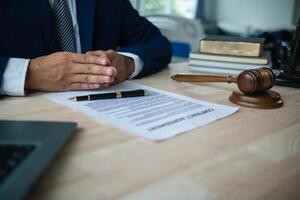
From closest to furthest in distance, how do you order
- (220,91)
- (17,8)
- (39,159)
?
(39,159)
(220,91)
(17,8)

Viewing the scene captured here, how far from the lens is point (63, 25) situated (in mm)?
1150

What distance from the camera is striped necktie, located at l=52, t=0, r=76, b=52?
3.69 ft

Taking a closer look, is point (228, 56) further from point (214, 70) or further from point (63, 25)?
point (63, 25)

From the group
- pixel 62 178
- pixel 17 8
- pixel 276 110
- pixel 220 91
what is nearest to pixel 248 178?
pixel 62 178

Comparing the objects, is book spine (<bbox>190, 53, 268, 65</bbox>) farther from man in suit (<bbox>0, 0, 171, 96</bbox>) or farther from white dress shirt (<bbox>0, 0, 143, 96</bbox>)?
white dress shirt (<bbox>0, 0, 143, 96</bbox>)

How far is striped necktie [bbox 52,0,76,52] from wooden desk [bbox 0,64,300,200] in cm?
50

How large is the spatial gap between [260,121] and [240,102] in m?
0.11

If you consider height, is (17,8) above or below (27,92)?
above

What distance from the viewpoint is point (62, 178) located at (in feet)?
1.40

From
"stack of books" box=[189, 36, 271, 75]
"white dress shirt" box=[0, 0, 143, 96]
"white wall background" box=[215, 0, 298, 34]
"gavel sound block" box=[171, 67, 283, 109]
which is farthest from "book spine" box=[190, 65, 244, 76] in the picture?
"white wall background" box=[215, 0, 298, 34]

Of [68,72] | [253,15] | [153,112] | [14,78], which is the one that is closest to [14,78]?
[14,78]

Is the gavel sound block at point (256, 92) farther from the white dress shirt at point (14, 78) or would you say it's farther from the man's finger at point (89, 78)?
the white dress shirt at point (14, 78)

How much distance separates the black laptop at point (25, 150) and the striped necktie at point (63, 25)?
2.08 feet

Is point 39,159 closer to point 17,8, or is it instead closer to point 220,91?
point 220,91
